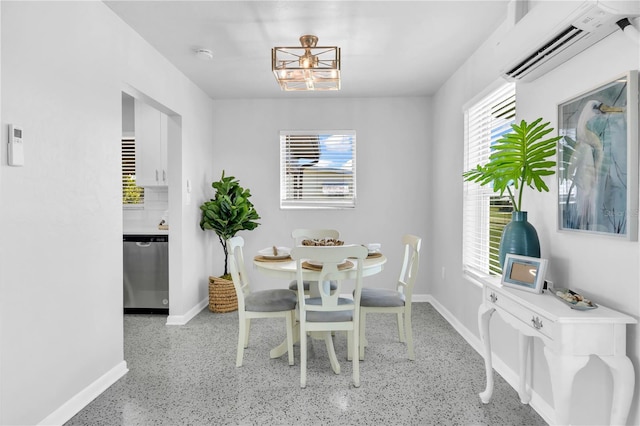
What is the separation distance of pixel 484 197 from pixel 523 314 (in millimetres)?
1671

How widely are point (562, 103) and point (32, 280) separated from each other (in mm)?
2978

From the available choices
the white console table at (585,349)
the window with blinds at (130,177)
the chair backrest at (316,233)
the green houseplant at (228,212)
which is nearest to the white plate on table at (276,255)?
the chair backrest at (316,233)

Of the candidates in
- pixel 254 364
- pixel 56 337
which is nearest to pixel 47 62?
pixel 56 337

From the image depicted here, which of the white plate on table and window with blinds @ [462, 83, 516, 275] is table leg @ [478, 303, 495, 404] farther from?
the white plate on table

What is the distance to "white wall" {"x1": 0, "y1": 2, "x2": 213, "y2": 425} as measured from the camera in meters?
1.84

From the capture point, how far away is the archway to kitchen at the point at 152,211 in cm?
394

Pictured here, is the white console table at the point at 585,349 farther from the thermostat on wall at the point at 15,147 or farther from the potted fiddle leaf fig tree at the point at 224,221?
the potted fiddle leaf fig tree at the point at 224,221

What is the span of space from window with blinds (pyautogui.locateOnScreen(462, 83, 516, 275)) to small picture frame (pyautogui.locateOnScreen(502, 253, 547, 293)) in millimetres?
945

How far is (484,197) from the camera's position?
3.32 m

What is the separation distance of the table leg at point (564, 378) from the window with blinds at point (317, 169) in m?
3.47

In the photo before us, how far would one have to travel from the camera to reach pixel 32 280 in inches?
77.1

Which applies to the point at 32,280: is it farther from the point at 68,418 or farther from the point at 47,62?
the point at 47,62

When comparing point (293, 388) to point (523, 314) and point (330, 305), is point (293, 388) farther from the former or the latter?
point (523, 314)

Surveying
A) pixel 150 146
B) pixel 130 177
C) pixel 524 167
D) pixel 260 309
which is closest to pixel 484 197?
pixel 524 167
